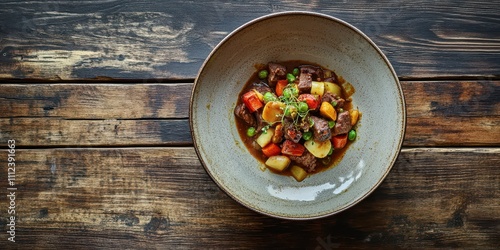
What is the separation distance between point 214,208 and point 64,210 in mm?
960

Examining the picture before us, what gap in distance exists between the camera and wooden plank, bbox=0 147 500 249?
304cm

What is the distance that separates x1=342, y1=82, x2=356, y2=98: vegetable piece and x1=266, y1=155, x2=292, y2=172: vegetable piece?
0.55 meters

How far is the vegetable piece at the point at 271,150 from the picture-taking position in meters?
2.95

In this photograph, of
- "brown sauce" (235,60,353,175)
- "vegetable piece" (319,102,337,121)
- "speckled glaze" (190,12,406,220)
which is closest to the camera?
"speckled glaze" (190,12,406,220)

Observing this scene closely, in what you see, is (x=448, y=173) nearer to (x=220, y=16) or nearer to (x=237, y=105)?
(x=237, y=105)

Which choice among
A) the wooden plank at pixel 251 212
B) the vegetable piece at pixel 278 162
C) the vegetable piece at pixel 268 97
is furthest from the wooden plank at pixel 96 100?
the vegetable piece at pixel 278 162

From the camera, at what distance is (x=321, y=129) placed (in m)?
2.85

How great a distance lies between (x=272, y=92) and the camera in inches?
118

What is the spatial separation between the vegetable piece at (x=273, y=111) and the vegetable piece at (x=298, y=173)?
326mm

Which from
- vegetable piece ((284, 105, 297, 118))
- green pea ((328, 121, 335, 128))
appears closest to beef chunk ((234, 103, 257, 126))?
vegetable piece ((284, 105, 297, 118))

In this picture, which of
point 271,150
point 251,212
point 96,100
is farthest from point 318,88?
point 96,100

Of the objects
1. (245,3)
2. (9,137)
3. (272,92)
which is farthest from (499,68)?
(9,137)

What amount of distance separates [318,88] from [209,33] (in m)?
0.77

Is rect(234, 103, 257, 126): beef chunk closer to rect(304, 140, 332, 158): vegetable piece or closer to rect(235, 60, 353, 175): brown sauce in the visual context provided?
rect(235, 60, 353, 175): brown sauce
